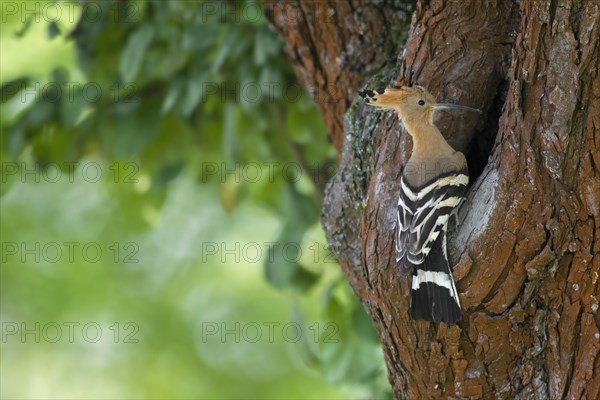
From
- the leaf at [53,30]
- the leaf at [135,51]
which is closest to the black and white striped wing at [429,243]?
the leaf at [135,51]

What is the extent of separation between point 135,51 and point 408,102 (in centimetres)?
137

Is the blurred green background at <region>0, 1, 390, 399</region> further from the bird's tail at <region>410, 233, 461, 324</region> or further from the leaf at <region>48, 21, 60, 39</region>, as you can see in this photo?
the bird's tail at <region>410, 233, 461, 324</region>

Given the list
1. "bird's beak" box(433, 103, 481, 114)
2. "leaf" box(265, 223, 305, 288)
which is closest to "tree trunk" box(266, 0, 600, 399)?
"bird's beak" box(433, 103, 481, 114)

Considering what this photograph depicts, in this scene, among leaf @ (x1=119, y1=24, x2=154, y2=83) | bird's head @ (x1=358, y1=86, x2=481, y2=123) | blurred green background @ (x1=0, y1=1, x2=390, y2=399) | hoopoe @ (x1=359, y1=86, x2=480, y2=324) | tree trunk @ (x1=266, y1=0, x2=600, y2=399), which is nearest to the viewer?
tree trunk @ (x1=266, y1=0, x2=600, y2=399)

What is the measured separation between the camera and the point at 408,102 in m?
2.66

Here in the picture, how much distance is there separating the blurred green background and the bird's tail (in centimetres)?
119

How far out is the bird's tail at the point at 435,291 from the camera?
2.35 meters

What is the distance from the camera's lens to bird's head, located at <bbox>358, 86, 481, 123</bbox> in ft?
8.70

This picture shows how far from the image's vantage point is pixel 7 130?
156 inches

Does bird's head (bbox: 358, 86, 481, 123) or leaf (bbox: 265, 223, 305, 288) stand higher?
bird's head (bbox: 358, 86, 481, 123)

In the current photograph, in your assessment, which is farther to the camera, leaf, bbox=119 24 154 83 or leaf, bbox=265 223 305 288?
leaf, bbox=265 223 305 288

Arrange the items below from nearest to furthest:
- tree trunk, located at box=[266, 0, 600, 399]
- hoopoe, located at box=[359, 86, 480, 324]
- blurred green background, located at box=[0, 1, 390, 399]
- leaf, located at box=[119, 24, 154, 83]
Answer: tree trunk, located at box=[266, 0, 600, 399] → hoopoe, located at box=[359, 86, 480, 324] → leaf, located at box=[119, 24, 154, 83] → blurred green background, located at box=[0, 1, 390, 399]

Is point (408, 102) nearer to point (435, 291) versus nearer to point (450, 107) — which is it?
point (450, 107)

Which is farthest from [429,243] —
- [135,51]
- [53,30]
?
[53,30]
